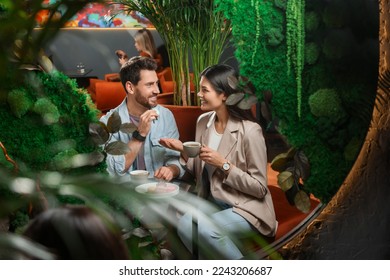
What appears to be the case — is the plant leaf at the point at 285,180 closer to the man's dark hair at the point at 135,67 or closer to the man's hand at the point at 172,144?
the man's hand at the point at 172,144

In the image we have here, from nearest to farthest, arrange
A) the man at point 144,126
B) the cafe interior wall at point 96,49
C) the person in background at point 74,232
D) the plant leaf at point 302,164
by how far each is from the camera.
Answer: the person in background at point 74,232 → the cafe interior wall at point 96,49 → the man at point 144,126 → the plant leaf at point 302,164

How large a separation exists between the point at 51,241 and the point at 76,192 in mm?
323

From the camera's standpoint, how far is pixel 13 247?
495 millimetres

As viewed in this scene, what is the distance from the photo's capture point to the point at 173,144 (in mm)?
1516

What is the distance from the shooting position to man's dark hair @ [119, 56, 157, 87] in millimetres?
1452

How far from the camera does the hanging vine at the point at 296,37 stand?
1479 mm

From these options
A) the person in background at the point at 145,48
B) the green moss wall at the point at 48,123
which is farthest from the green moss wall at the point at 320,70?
the green moss wall at the point at 48,123

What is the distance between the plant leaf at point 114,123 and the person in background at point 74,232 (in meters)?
0.64

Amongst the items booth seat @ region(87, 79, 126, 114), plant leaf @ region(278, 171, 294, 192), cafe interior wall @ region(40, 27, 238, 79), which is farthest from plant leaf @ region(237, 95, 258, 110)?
booth seat @ region(87, 79, 126, 114)

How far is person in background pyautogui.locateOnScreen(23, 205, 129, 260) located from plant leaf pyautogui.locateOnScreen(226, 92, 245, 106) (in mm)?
730

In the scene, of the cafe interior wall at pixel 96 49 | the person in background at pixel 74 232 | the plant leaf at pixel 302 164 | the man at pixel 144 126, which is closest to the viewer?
the person in background at pixel 74 232

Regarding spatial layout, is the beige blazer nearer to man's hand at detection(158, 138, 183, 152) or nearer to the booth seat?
man's hand at detection(158, 138, 183, 152)

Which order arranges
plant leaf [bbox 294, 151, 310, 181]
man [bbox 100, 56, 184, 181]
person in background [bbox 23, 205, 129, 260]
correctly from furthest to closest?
plant leaf [bbox 294, 151, 310, 181]
man [bbox 100, 56, 184, 181]
person in background [bbox 23, 205, 129, 260]
